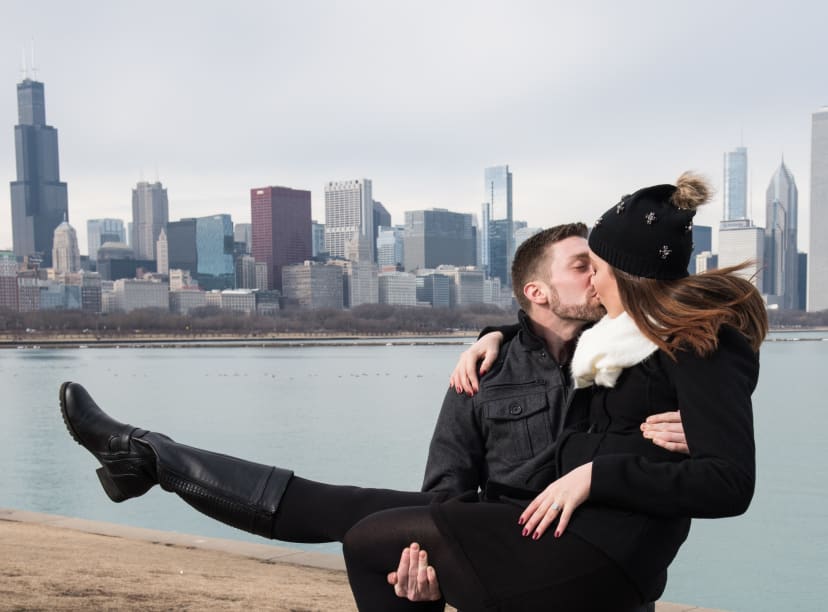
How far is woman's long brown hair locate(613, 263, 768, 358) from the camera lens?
5.51 ft

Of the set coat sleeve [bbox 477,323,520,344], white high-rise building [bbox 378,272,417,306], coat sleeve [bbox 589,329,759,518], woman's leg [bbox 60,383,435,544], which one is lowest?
white high-rise building [bbox 378,272,417,306]

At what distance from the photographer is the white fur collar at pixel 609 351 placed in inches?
69.0

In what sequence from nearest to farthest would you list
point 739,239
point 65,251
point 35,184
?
point 739,239 → point 65,251 → point 35,184

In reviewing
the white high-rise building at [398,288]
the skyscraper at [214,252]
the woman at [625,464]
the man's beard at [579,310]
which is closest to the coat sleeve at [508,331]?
the man's beard at [579,310]

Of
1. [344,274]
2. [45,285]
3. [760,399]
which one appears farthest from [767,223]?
[760,399]

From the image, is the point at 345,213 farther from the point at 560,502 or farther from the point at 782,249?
the point at 560,502

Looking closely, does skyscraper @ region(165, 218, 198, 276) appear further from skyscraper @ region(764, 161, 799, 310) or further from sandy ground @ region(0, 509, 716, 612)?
sandy ground @ region(0, 509, 716, 612)

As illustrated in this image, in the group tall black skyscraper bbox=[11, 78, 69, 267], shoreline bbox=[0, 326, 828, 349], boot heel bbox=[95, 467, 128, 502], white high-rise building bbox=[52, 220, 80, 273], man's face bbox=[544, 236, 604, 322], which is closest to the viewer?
man's face bbox=[544, 236, 604, 322]

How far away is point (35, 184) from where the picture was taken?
181m

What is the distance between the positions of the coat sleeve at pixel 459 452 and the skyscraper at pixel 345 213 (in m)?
170

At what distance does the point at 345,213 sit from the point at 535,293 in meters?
181

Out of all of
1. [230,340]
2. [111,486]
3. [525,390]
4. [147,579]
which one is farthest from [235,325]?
[525,390]

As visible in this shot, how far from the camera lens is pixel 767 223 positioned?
499ft

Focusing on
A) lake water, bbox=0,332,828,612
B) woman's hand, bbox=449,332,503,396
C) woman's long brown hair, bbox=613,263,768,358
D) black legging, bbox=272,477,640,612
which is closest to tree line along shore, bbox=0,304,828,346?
lake water, bbox=0,332,828,612
